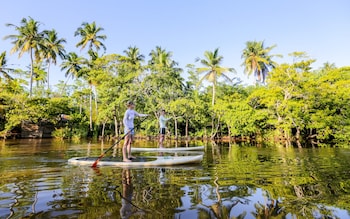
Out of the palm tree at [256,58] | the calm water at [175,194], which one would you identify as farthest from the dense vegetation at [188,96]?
the calm water at [175,194]

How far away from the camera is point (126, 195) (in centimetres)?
388

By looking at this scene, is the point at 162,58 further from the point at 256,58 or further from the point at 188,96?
the point at 256,58

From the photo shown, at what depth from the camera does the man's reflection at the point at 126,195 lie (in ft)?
10.0

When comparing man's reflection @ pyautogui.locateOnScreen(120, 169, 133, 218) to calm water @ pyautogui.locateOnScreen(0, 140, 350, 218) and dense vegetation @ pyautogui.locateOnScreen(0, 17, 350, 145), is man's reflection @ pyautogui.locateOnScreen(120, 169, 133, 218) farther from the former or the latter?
dense vegetation @ pyautogui.locateOnScreen(0, 17, 350, 145)

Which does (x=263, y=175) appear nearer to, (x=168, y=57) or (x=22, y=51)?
(x=168, y=57)

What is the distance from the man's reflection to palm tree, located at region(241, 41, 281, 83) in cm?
3219

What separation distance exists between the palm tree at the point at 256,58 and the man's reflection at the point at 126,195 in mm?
32195

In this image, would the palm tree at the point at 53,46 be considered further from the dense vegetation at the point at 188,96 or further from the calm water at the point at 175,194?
the calm water at the point at 175,194

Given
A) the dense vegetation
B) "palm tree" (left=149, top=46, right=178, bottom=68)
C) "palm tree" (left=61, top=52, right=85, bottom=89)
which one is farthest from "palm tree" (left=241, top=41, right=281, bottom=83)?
"palm tree" (left=61, top=52, right=85, bottom=89)

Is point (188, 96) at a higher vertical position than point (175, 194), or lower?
higher

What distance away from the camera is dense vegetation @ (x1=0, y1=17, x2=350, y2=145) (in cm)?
2078

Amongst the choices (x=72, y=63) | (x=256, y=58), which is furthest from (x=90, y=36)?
(x=256, y=58)

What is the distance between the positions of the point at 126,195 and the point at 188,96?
2431 cm

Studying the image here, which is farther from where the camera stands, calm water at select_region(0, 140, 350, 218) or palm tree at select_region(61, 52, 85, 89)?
palm tree at select_region(61, 52, 85, 89)
